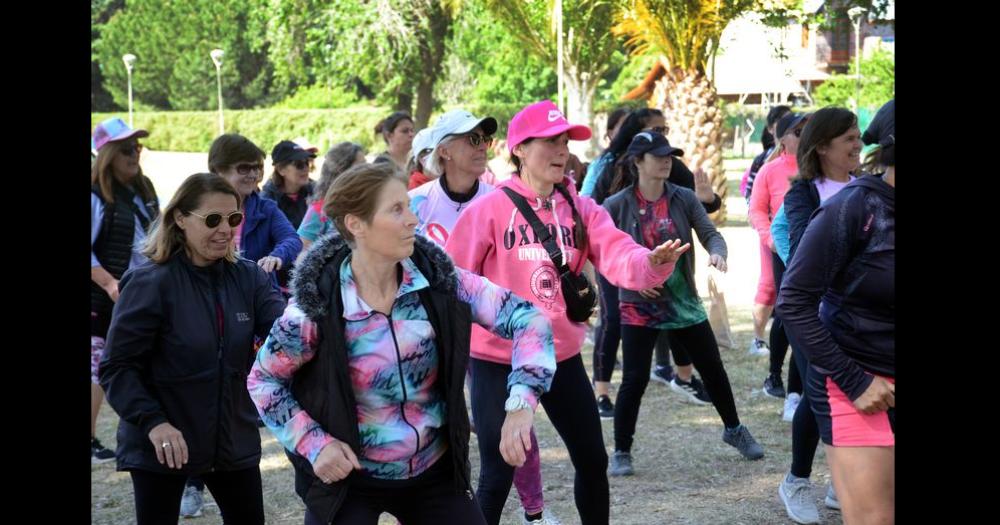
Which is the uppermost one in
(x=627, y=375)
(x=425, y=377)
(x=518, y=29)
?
(x=518, y=29)

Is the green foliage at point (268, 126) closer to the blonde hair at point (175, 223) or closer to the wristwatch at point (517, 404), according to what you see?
the blonde hair at point (175, 223)

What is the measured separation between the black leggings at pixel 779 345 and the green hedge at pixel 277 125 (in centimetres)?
4493

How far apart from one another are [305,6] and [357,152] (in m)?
29.8

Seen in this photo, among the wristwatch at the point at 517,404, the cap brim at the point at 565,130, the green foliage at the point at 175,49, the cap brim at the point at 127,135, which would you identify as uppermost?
the green foliage at the point at 175,49

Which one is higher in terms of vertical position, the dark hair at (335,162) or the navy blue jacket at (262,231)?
the dark hair at (335,162)

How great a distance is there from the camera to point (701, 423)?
8.22 meters

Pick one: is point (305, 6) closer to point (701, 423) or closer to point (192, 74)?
point (701, 423)

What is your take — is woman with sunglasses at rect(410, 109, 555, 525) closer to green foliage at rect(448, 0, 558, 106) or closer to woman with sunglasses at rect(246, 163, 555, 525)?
woman with sunglasses at rect(246, 163, 555, 525)

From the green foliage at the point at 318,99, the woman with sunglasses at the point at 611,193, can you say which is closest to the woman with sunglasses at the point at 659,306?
the woman with sunglasses at the point at 611,193

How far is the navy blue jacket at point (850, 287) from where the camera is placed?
11.9 ft

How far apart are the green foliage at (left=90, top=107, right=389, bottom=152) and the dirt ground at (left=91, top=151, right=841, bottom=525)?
44125 mm

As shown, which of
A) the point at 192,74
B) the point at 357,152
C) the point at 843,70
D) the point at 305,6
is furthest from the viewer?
the point at 843,70
